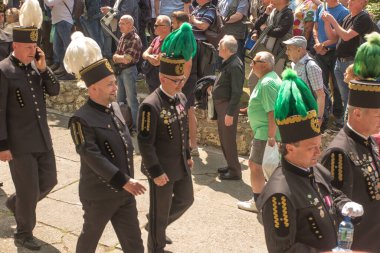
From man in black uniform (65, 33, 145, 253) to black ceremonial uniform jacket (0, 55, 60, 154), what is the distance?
2.88ft

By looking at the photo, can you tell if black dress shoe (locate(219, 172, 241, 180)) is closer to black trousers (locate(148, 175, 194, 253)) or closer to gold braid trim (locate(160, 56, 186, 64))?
black trousers (locate(148, 175, 194, 253))

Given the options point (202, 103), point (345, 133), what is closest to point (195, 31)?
point (202, 103)

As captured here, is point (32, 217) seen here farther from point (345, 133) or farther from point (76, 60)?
point (345, 133)

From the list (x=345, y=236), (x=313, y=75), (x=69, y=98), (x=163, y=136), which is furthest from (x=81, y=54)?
(x=69, y=98)

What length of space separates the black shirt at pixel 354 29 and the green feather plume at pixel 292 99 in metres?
4.26

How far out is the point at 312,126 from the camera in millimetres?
3398

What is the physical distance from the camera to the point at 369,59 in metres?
4.07

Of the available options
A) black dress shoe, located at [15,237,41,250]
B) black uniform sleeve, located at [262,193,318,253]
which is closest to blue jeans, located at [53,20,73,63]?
black dress shoe, located at [15,237,41,250]

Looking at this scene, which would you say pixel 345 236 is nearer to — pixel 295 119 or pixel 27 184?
pixel 295 119

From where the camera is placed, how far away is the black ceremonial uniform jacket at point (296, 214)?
128 inches

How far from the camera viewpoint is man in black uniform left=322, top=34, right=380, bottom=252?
3.86 meters

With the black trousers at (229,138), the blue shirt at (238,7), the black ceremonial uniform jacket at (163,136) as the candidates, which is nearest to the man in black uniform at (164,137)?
the black ceremonial uniform jacket at (163,136)

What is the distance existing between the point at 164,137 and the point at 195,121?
293cm

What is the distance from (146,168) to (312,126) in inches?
79.1
